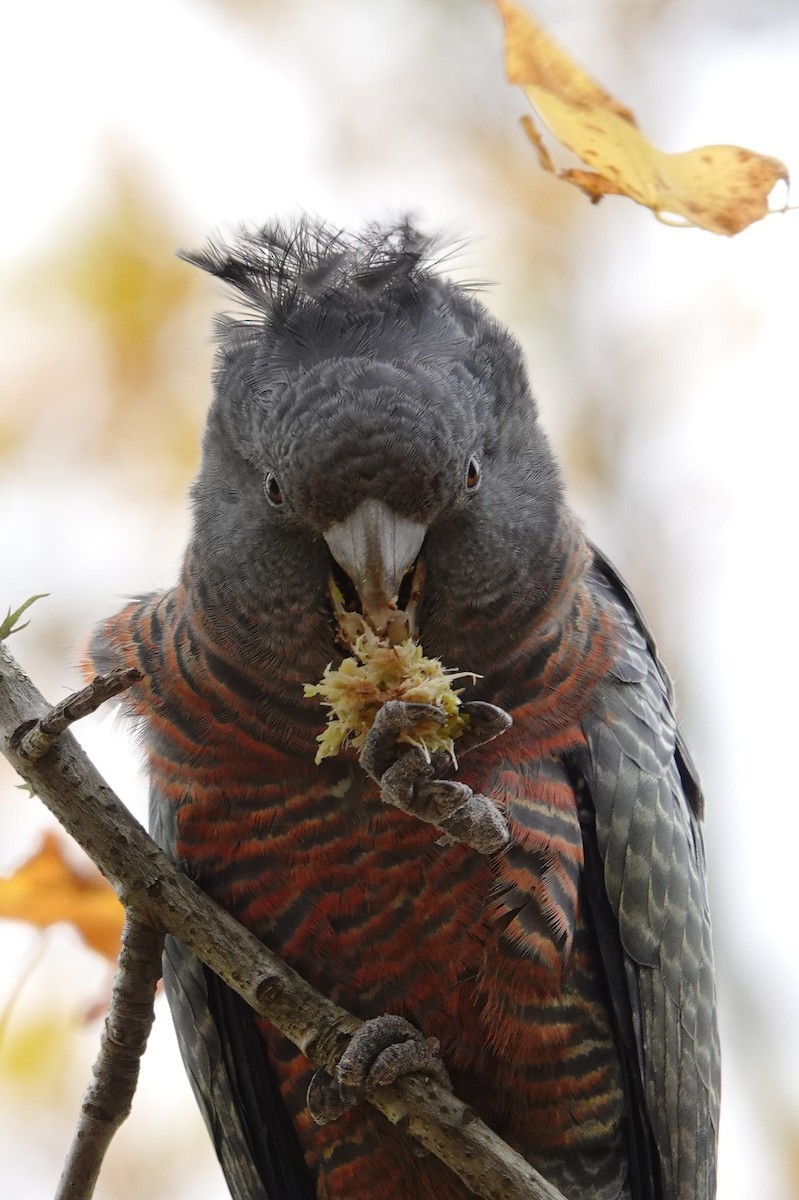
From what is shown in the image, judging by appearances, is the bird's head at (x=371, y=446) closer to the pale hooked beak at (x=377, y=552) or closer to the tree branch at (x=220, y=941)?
the pale hooked beak at (x=377, y=552)

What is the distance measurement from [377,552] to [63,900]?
9.65 ft

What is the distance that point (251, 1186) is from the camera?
5461 millimetres

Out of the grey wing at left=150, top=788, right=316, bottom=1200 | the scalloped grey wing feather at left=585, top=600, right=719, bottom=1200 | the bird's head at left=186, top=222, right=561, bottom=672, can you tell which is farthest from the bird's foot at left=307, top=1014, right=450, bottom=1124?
the bird's head at left=186, top=222, right=561, bottom=672

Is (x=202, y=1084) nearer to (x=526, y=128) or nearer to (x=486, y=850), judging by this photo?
(x=486, y=850)

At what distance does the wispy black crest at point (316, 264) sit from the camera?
4.88 metres

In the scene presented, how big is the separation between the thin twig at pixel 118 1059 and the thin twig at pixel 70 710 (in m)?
0.82

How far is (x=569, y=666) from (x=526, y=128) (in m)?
2.23

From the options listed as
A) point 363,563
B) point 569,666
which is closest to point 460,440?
point 363,563

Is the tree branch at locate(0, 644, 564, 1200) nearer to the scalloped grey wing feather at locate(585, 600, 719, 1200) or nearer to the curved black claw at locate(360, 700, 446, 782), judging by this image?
the curved black claw at locate(360, 700, 446, 782)

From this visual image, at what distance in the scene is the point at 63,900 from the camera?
5.76 metres

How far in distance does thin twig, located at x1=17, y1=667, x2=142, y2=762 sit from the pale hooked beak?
79cm

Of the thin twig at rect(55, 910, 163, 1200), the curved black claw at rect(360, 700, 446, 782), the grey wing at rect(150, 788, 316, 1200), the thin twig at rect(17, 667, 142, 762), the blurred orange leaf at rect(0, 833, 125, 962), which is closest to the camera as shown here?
the thin twig at rect(17, 667, 142, 762)

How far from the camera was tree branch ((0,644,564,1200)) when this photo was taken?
3887mm

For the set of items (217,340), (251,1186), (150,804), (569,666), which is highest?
(217,340)
